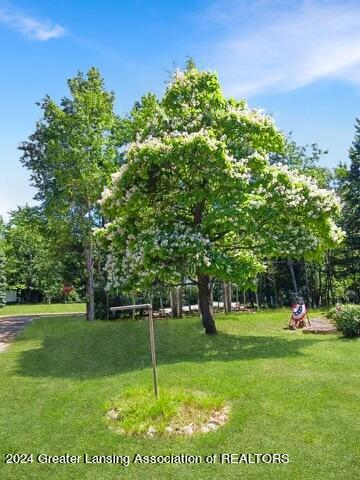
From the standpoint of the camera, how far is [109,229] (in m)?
20.8

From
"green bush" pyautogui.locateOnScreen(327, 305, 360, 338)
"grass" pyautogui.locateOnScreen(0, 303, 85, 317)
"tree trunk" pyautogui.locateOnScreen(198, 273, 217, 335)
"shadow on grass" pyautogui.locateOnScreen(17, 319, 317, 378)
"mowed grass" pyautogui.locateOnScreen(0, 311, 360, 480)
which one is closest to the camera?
"mowed grass" pyautogui.locateOnScreen(0, 311, 360, 480)

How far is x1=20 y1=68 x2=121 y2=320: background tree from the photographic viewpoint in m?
31.8

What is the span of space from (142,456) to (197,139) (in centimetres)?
1219

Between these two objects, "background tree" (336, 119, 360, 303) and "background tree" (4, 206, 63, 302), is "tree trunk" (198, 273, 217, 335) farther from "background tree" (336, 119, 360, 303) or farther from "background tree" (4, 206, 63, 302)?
"background tree" (4, 206, 63, 302)

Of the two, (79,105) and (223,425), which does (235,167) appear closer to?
(223,425)

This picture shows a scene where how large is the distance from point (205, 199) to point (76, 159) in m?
14.5

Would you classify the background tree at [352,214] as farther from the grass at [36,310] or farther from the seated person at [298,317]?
the grass at [36,310]

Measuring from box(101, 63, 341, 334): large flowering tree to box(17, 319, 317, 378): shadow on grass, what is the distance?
2344mm

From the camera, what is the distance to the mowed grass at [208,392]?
7.90 meters

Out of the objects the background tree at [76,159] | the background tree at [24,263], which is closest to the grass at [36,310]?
the background tree at [24,263]

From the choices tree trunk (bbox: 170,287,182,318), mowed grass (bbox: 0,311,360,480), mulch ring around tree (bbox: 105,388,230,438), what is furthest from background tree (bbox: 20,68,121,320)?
mulch ring around tree (bbox: 105,388,230,438)

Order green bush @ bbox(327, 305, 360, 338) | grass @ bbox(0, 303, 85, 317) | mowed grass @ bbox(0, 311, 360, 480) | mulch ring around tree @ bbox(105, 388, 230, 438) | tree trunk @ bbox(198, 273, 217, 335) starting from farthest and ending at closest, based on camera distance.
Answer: grass @ bbox(0, 303, 85, 317) < tree trunk @ bbox(198, 273, 217, 335) < green bush @ bbox(327, 305, 360, 338) < mulch ring around tree @ bbox(105, 388, 230, 438) < mowed grass @ bbox(0, 311, 360, 480)

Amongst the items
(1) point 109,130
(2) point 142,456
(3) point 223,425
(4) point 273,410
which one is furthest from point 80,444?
(1) point 109,130

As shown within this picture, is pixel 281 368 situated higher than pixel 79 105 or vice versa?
pixel 79 105
